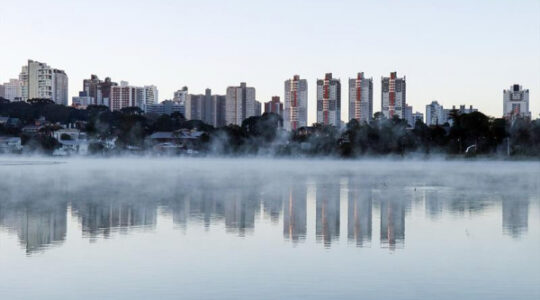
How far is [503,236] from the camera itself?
14.6m

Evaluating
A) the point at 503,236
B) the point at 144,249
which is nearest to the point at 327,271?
the point at 144,249

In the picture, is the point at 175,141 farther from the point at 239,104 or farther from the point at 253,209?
the point at 253,209

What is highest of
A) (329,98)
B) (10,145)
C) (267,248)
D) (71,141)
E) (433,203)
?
(329,98)

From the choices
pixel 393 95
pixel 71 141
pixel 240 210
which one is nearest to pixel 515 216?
pixel 240 210

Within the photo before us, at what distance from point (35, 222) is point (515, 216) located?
1138 cm

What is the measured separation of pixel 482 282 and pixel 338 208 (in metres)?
10.6

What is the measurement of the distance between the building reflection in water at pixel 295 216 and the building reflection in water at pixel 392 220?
1.64 metres

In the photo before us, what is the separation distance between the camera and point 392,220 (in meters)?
17.2

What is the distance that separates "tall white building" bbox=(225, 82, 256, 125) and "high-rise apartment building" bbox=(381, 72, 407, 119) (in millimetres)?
29285

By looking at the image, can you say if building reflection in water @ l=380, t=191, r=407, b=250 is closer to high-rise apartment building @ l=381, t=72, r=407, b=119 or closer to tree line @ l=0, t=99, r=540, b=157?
tree line @ l=0, t=99, r=540, b=157

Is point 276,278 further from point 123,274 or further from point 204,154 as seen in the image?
point 204,154

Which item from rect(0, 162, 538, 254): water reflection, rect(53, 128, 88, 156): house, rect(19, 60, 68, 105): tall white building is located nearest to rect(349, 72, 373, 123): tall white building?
rect(53, 128, 88, 156): house

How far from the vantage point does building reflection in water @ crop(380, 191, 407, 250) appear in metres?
13.7

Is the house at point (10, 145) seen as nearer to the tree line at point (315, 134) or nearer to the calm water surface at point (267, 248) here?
the tree line at point (315, 134)
